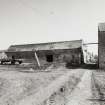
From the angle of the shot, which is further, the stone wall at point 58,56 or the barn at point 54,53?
the barn at point 54,53

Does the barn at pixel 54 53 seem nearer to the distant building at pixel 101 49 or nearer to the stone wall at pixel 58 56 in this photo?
the stone wall at pixel 58 56

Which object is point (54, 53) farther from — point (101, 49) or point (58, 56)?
point (101, 49)

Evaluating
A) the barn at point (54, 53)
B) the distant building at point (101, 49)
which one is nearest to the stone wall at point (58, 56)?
the barn at point (54, 53)

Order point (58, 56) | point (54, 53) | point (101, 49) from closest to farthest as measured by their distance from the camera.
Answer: point (101, 49) → point (58, 56) → point (54, 53)

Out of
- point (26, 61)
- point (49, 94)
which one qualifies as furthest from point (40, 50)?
point (49, 94)

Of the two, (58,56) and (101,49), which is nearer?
(101,49)

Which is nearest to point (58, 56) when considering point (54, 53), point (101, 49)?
point (54, 53)

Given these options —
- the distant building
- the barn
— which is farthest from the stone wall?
the distant building

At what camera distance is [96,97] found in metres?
7.62

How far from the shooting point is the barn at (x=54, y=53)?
31.0 m

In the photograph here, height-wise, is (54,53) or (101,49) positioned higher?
(101,49)

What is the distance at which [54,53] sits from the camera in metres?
32.7

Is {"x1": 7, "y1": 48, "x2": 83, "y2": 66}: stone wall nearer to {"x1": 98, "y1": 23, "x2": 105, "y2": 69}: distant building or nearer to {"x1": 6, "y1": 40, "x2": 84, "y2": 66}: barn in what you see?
{"x1": 6, "y1": 40, "x2": 84, "y2": 66}: barn

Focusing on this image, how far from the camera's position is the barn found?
30969 mm
